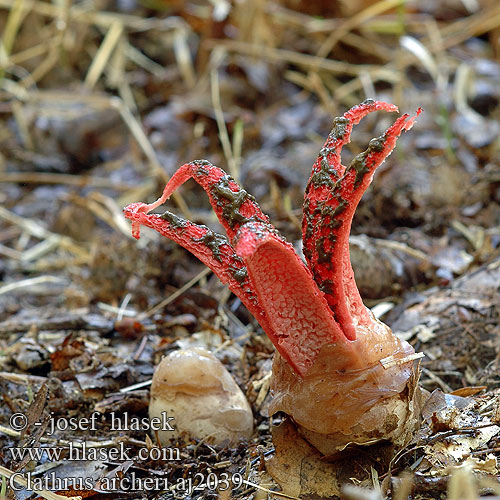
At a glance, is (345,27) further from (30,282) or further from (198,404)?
(198,404)

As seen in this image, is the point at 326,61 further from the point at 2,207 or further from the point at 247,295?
the point at 247,295

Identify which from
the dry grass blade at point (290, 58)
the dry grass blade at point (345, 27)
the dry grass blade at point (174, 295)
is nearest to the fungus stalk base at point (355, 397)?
the dry grass blade at point (174, 295)

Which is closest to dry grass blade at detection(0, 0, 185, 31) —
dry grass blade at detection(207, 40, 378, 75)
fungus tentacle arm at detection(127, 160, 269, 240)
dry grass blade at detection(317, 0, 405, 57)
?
dry grass blade at detection(207, 40, 378, 75)

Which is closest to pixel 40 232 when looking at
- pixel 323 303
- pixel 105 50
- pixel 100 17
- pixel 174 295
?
pixel 174 295

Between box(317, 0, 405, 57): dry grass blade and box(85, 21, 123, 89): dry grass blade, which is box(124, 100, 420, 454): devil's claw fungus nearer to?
box(317, 0, 405, 57): dry grass blade

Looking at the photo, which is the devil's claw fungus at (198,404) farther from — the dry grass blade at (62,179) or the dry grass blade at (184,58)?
the dry grass blade at (184,58)

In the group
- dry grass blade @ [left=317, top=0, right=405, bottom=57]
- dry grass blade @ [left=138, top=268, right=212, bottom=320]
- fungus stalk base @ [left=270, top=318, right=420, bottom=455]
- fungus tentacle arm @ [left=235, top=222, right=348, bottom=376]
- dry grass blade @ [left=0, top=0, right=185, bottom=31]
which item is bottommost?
fungus stalk base @ [left=270, top=318, right=420, bottom=455]

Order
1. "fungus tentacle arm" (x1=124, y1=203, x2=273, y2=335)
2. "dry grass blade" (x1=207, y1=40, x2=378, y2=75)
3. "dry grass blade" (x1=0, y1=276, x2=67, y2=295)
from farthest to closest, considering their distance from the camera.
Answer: "dry grass blade" (x1=207, y1=40, x2=378, y2=75) < "dry grass blade" (x1=0, y1=276, x2=67, y2=295) < "fungus tentacle arm" (x1=124, y1=203, x2=273, y2=335)

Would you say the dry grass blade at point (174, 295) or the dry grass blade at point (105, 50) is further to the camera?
the dry grass blade at point (105, 50)
